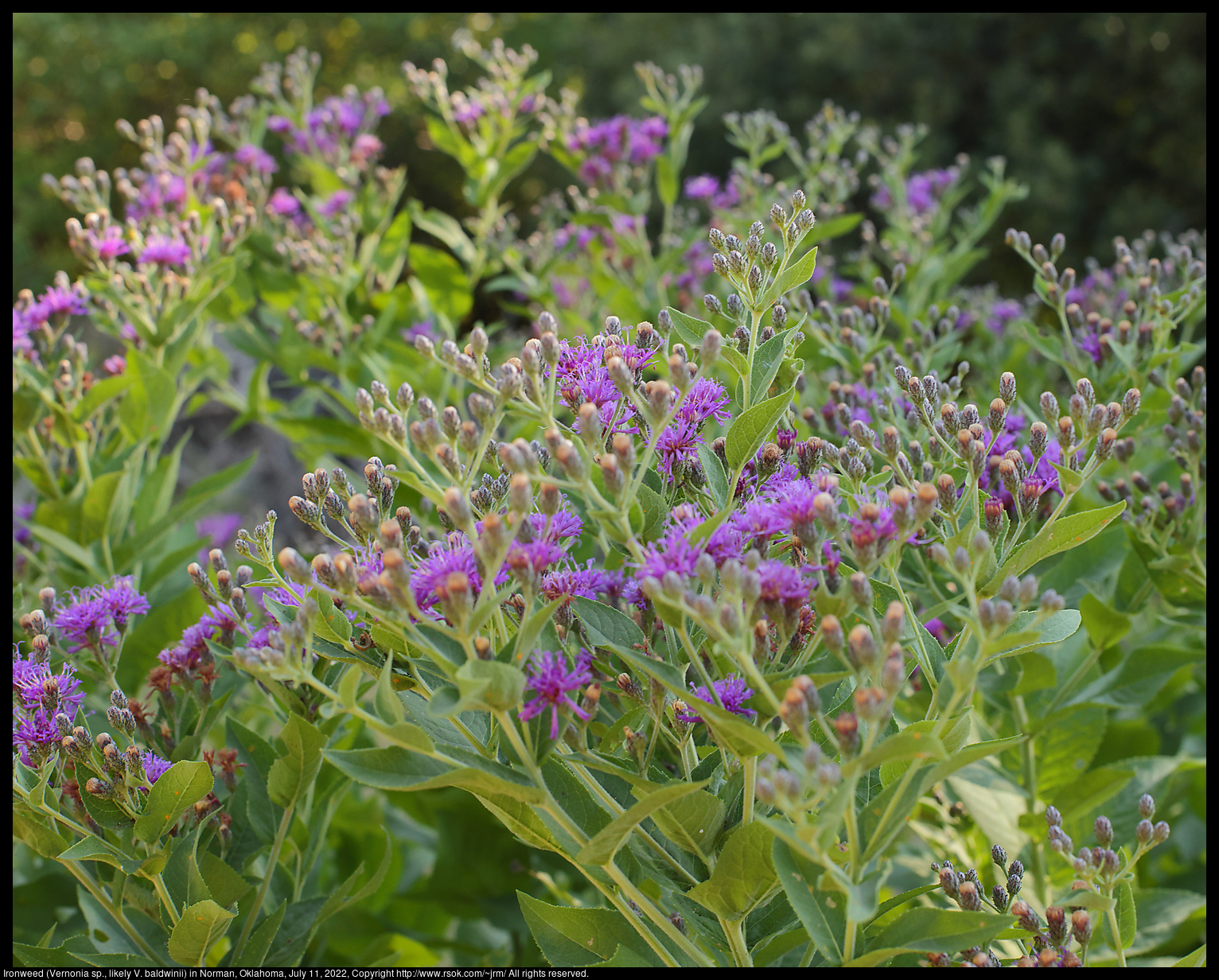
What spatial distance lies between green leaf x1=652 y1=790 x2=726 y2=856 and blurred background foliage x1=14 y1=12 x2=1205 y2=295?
10.9 m

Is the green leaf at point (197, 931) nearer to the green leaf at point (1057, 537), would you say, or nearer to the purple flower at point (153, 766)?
the purple flower at point (153, 766)

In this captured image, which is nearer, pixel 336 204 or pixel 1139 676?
pixel 1139 676

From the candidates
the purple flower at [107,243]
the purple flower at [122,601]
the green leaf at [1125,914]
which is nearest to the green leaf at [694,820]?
the green leaf at [1125,914]

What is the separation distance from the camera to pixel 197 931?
1.23 meters

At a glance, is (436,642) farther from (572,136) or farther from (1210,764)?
(572,136)

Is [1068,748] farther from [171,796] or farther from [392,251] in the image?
[392,251]

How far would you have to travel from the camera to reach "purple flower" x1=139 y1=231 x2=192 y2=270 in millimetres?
2383

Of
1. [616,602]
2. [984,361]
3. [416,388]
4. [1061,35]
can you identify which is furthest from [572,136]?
[1061,35]

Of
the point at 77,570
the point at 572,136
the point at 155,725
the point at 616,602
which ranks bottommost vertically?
the point at 77,570

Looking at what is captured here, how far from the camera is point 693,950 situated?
41.7 inches

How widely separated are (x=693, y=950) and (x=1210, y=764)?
1430 millimetres

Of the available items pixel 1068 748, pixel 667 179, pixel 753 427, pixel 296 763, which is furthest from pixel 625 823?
pixel 667 179

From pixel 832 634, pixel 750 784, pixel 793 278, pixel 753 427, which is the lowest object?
pixel 750 784

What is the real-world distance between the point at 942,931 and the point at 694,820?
11.3 inches
